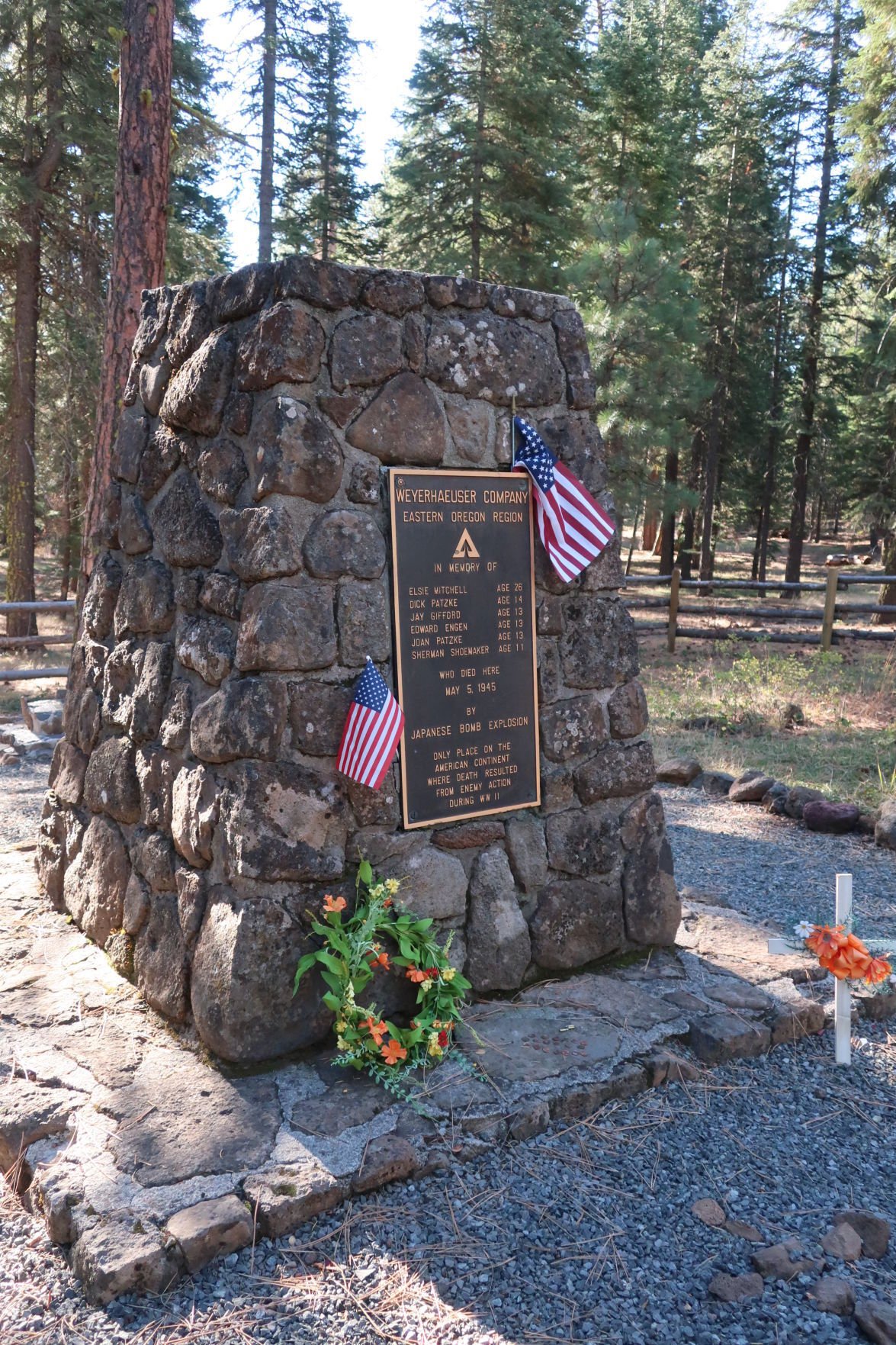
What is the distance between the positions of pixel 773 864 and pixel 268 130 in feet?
48.0

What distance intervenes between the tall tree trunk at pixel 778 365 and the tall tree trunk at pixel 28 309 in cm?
1472

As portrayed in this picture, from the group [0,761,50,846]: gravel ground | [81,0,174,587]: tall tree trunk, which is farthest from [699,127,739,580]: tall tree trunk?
[0,761,50,846]: gravel ground

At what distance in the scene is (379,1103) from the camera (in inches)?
111

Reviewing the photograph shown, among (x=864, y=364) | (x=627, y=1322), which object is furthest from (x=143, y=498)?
(x=864, y=364)

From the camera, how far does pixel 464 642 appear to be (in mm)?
3398

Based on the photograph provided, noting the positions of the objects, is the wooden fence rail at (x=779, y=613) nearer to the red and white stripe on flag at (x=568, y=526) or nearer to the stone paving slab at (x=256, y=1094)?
the red and white stripe on flag at (x=568, y=526)

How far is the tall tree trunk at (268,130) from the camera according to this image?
49.2 feet

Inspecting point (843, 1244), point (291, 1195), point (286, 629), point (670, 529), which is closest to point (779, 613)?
point (670, 529)

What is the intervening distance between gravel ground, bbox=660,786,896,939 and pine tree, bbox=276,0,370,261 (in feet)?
44.6

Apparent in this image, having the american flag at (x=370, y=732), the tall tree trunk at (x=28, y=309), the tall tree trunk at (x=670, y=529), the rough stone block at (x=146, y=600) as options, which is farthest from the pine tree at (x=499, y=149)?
the american flag at (x=370, y=732)

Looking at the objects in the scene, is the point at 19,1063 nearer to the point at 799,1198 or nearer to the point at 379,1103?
the point at 379,1103

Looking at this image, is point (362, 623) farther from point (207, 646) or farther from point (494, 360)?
point (494, 360)

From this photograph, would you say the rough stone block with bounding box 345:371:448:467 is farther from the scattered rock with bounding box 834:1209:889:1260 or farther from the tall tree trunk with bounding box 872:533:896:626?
the tall tree trunk with bounding box 872:533:896:626

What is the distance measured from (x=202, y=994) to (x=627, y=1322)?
4.85 feet
